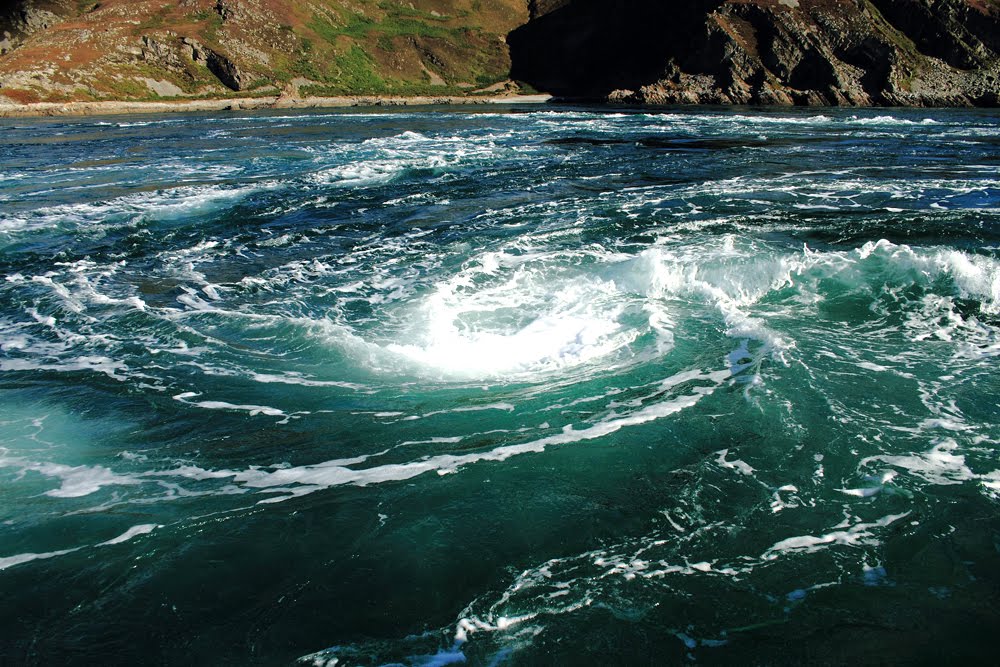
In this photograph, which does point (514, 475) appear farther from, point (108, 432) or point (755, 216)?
point (755, 216)

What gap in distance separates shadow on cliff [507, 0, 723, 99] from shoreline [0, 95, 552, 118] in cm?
1700

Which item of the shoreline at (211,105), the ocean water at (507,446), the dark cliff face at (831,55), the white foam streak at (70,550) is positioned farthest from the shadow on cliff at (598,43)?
the white foam streak at (70,550)

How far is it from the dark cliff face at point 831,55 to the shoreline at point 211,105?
26.1m

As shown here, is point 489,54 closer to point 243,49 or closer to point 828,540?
point 243,49

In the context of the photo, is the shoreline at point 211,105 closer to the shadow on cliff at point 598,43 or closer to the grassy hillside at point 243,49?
the grassy hillside at point 243,49

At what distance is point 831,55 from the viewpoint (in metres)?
71.0

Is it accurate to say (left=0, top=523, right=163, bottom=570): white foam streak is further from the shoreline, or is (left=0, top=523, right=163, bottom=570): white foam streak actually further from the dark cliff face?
the dark cliff face

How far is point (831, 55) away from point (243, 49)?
84.0m

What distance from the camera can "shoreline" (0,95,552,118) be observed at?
61750 millimetres

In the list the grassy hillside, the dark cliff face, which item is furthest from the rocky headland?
the grassy hillside

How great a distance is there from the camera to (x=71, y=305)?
8867 millimetres

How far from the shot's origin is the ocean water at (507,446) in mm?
3395

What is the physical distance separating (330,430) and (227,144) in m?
30.4

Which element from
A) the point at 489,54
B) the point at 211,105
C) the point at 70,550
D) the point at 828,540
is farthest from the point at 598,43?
the point at 70,550
